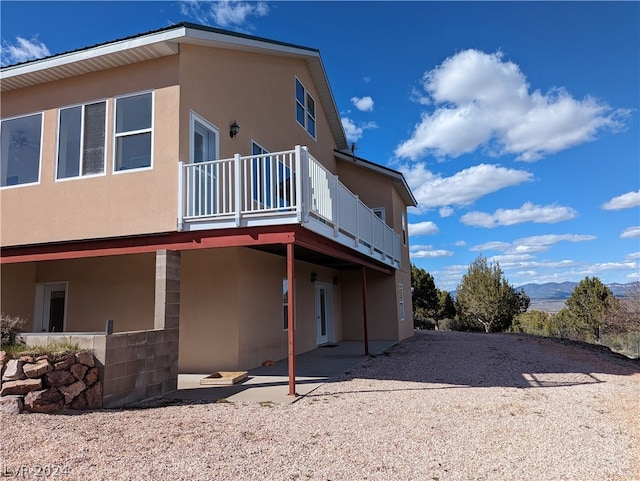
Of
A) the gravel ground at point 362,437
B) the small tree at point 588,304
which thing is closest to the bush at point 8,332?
the gravel ground at point 362,437

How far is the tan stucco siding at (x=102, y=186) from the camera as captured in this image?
319 inches

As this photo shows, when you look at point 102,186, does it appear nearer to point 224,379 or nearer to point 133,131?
point 133,131

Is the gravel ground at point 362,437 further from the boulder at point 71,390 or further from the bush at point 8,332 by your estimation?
the bush at point 8,332

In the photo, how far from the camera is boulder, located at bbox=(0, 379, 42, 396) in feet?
18.5

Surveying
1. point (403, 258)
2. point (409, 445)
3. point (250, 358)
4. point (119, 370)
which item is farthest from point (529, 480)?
point (403, 258)

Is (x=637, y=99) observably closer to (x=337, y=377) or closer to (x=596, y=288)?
(x=337, y=377)

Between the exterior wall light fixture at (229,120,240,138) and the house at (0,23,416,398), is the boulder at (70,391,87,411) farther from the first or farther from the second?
the exterior wall light fixture at (229,120,240,138)

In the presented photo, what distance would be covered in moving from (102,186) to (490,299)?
28.6 meters

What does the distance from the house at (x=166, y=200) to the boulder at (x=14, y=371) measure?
4.05 ft

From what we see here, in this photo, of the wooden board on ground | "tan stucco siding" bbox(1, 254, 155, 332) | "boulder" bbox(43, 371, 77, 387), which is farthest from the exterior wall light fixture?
"boulder" bbox(43, 371, 77, 387)

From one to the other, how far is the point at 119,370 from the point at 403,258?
1421 centimetres

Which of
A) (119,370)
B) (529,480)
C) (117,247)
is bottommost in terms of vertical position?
(529,480)

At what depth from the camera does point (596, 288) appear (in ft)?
99.0

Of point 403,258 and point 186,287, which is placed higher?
point 403,258
